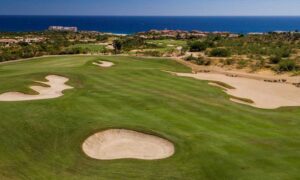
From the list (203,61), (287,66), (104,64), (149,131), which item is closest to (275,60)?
(287,66)

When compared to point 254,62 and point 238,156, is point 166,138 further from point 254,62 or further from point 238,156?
point 254,62

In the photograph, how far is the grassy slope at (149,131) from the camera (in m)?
16.0

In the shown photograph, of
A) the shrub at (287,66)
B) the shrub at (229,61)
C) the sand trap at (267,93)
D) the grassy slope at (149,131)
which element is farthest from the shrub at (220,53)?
the grassy slope at (149,131)

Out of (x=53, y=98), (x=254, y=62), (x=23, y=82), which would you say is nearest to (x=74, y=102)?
(x=53, y=98)

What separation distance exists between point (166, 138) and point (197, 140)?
1474 millimetres

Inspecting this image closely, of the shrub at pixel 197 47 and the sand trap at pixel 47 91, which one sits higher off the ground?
the sand trap at pixel 47 91

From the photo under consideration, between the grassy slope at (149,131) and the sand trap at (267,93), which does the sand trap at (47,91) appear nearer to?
the grassy slope at (149,131)

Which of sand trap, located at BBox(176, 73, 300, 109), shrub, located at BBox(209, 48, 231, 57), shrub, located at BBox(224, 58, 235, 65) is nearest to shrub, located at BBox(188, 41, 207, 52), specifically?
shrub, located at BBox(209, 48, 231, 57)

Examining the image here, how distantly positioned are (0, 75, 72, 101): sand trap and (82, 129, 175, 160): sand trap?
7729 mm

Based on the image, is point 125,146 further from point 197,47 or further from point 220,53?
point 197,47

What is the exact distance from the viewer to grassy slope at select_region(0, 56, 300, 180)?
52.5 feet

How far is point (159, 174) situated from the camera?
1592 centimetres

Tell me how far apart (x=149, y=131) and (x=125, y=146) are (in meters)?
1.51

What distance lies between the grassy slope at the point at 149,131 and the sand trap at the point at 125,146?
392 millimetres
